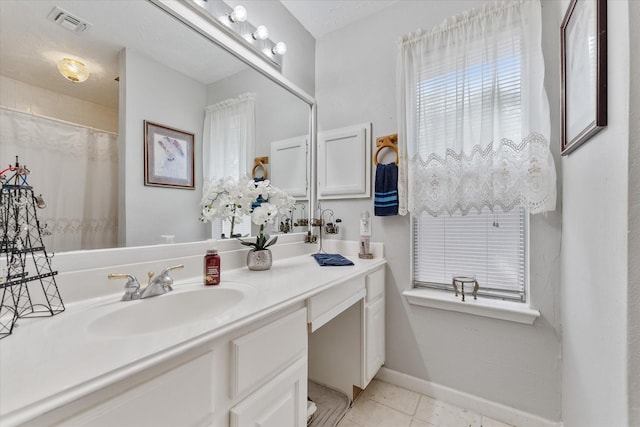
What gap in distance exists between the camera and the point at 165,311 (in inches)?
35.9

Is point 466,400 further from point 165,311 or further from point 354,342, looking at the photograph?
point 165,311

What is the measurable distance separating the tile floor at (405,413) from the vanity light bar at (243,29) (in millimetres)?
2164

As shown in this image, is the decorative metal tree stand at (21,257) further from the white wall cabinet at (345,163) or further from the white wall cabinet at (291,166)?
the white wall cabinet at (345,163)

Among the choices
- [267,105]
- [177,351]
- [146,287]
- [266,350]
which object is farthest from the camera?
[267,105]

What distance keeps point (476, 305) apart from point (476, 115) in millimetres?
1039

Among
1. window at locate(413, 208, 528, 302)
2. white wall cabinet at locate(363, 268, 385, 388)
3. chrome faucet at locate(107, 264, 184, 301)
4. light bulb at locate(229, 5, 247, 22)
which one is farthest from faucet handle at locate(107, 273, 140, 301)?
window at locate(413, 208, 528, 302)

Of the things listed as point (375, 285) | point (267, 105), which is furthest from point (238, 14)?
point (375, 285)

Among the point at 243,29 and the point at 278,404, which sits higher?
the point at 243,29

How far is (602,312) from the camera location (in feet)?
2.60

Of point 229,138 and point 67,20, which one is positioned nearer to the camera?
point 67,20

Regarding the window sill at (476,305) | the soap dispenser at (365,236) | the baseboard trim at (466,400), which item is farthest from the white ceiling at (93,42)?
the baseboard trim at (466,400)

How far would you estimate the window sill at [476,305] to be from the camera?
134cm

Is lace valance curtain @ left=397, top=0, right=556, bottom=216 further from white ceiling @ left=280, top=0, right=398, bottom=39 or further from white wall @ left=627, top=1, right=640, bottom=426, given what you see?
white wall @ left=627, top=1, right=640, bottom=426

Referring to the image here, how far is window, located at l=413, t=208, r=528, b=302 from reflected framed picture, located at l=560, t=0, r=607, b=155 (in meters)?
0.48
